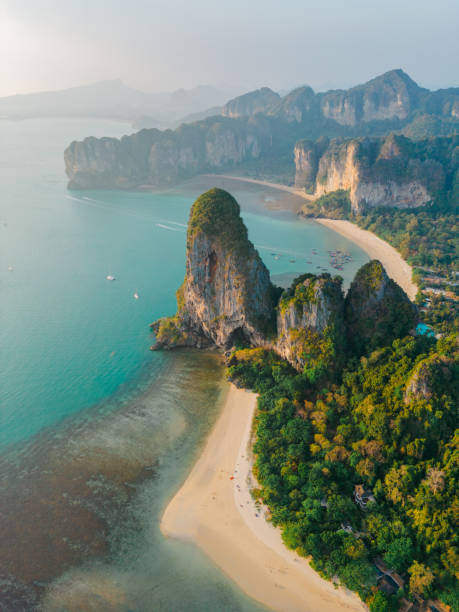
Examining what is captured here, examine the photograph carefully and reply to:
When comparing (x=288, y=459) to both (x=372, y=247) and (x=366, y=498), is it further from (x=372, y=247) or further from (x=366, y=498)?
(x=372, y=247)

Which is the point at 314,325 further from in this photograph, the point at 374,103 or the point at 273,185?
the point at 374,103

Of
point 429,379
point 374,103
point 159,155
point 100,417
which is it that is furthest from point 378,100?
point 100,417

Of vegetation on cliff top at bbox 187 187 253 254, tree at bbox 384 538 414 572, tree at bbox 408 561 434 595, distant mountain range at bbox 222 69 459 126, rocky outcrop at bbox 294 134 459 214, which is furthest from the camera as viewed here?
distant mountain range at bbox 222 69 459 126

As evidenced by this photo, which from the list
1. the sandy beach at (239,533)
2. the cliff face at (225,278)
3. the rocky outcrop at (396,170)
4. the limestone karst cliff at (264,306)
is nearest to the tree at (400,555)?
the sandy beach at (239,533)

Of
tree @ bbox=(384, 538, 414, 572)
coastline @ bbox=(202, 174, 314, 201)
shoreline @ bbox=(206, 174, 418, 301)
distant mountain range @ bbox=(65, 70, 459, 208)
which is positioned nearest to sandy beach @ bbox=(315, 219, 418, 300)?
shoreline @ bbox=(206, 174, 418, 301)

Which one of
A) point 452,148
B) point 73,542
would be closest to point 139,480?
point 73,542

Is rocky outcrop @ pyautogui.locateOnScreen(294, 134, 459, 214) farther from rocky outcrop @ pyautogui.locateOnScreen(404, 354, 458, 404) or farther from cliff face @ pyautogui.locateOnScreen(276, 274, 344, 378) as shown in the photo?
rocky outcrop @ pyautogui.locateOnScreen(404, 354, 458, 404)
